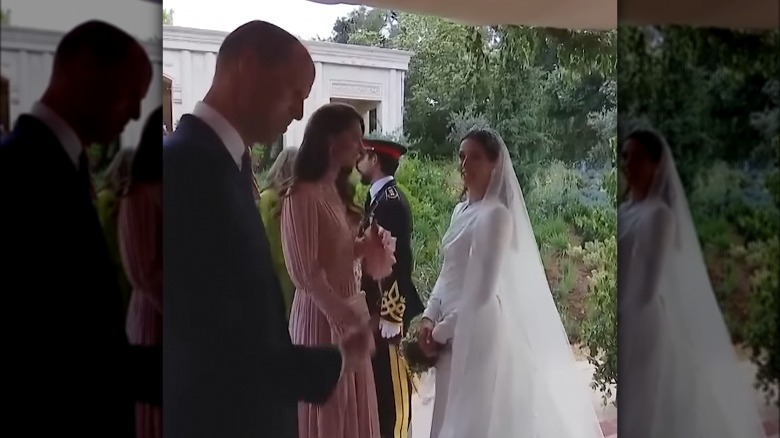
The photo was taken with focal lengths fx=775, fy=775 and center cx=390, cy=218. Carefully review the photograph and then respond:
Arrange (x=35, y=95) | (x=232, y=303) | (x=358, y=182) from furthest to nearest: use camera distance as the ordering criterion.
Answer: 1. (x=358, y=182)
2. (x=232, y=303)
3. (x=35, y=95)

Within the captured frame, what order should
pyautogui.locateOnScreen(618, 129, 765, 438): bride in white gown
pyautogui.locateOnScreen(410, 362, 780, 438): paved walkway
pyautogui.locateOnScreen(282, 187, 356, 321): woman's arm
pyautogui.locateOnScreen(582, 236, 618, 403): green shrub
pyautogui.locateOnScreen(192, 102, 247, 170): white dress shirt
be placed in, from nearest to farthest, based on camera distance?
pyautogui.locateOnScreen(618, 129, 765, 438): bride in white gown, pyautogui.locateOnScreen(192, 102, 247, 170): white dress shirt, pyautogui.locateOnScreen(282, 187, 356, 321): woman's arm, pyautogui.locateOnScreen(410, 362, 780, 438): paved walkway, pyautogui.locateOnScreen(582, 236, 618, 403): green shrub

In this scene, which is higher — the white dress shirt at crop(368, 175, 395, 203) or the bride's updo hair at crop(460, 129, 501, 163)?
the bride's updo hair at crop(460, 129, 501, 163)

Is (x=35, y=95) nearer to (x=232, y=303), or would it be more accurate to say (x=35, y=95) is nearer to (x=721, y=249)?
(x=232, y=303)

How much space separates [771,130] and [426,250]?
149 cm

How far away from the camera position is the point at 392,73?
2936 mm

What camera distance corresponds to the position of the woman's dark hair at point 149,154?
223cm

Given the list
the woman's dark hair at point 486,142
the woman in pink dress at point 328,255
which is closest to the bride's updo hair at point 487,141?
the woman's dark hair at point 486,142

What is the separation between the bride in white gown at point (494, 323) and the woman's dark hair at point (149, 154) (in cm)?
117

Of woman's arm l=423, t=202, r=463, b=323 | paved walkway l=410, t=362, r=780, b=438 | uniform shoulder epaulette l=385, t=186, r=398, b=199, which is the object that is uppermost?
uniform shoulder epaulette l=385, t=186, r=398, b=199

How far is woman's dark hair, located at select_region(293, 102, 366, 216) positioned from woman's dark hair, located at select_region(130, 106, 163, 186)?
21.2 inches

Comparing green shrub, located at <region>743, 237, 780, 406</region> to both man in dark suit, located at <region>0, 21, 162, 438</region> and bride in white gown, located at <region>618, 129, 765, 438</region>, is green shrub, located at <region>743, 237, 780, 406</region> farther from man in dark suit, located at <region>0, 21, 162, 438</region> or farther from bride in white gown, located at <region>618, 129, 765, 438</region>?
man in dark suit, located at <region>0, 21, 162, 438</region>

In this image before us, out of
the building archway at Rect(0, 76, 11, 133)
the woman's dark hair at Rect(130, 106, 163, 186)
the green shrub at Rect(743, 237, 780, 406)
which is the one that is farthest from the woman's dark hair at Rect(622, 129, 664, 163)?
the building archway at Rect(0, 76, 11, 133)

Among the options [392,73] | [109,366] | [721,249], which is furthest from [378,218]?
[721,249]

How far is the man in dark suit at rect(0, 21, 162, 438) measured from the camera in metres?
1.92
